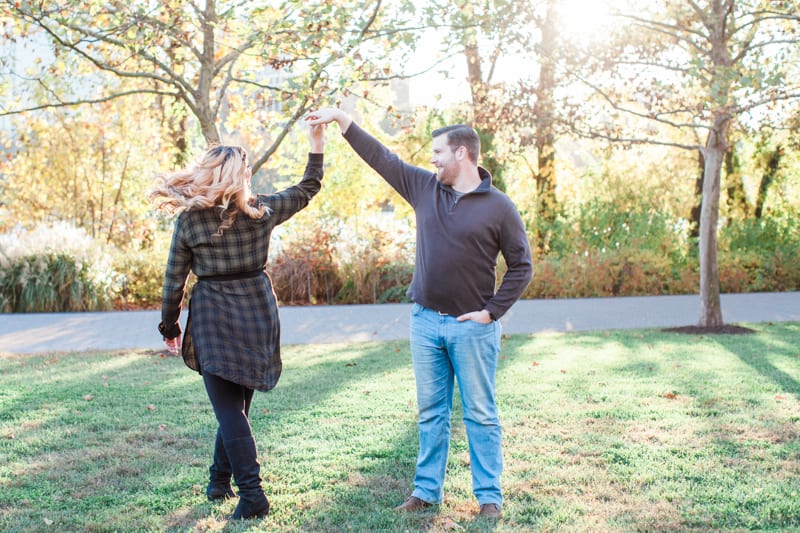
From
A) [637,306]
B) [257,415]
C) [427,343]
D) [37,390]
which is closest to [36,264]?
[37,390]

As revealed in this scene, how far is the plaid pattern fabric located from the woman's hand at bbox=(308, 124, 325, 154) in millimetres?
406

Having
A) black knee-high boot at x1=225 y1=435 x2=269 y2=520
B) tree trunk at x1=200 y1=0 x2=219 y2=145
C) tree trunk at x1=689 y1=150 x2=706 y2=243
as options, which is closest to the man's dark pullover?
black knee-high boot at x1=225 y1=435 x2=269 y2=520

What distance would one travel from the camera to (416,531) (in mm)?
3752

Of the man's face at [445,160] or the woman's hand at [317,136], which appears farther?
the woman's hand at [317,136]

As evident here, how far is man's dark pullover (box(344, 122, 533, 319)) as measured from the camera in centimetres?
387

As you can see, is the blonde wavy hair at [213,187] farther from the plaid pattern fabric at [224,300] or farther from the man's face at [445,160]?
the man's face at [445,160]

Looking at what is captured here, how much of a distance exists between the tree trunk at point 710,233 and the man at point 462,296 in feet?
25.0

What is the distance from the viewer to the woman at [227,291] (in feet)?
12.6

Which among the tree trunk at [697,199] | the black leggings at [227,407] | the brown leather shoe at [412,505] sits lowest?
the brown leather shoe at [412,505]

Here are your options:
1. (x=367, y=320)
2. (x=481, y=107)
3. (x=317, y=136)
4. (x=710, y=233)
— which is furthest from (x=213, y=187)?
(x=710, y=233)

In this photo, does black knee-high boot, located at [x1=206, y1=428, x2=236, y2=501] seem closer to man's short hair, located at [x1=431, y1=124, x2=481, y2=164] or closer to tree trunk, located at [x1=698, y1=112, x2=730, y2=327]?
man's short hair, located at [x1=431, y1=124, x2=481, y2=164]

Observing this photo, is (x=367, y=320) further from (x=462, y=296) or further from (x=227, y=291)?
(x=462, y=296)

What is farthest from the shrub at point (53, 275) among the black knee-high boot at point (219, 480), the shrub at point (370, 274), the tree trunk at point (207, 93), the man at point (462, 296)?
the man at point (462, 296)

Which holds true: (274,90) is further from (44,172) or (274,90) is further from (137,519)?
(44,172)
